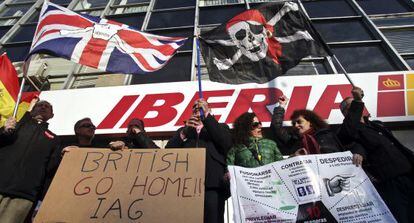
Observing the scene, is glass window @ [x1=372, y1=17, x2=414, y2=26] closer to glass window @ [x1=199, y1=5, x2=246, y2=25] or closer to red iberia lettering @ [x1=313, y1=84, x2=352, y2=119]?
glass window @ [x1=199, y1=5, x2=246, y2=25]

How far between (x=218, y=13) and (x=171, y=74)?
240cm

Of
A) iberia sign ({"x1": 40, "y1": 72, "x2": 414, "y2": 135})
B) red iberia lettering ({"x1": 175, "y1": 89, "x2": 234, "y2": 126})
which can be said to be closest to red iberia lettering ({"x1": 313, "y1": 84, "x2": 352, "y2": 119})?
iberia sign ({"x1": 40, "y1": 72, "x2": 414, "y2": 135})

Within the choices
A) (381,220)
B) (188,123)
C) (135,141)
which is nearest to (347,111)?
(381,220)

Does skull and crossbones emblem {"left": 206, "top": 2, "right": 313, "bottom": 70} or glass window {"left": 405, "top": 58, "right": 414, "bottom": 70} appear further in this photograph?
glass window {"left": 405, "top": 58, "right": 414, "bottom": 70}

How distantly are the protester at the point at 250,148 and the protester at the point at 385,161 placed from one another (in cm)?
69

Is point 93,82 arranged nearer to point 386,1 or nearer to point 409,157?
point 409,157

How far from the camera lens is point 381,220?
2.62 meters

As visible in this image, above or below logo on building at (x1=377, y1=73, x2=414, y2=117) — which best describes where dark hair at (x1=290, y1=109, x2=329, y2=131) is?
below

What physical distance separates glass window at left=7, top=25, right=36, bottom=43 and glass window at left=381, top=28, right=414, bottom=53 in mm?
7442

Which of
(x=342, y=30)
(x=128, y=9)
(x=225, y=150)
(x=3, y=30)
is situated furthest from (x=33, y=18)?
(x=225, y=150)

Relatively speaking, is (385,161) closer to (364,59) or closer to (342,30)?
(364,59)

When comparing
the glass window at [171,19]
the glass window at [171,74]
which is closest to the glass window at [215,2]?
the glass window at [171,19]

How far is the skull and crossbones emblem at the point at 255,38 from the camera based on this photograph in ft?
15.3

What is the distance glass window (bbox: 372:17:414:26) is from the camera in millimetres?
7559
